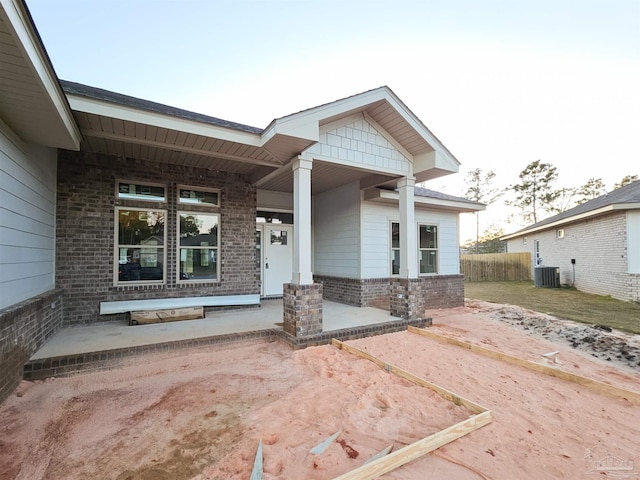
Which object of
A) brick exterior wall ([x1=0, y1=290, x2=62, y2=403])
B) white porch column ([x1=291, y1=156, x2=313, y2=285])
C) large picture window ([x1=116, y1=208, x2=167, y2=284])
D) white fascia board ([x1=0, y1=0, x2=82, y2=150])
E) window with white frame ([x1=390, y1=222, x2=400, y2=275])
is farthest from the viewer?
window with white frame ([x1=390, y1=222, x2=400, y2=275])

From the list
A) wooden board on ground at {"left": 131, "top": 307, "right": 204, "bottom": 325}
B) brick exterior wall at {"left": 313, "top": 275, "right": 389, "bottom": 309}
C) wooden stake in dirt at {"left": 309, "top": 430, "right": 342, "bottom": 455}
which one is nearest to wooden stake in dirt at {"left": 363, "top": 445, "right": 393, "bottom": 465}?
wooden stake in dirt at {"left": 309, "top": 430, "right": 342, "bottom": 455}

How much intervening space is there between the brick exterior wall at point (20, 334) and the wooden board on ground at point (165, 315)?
1.16m

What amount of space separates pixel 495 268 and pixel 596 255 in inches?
242

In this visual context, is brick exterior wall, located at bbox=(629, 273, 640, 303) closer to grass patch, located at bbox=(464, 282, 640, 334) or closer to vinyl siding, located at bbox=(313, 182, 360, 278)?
grass patch, located at bbox=(464, 282, 640, 334)

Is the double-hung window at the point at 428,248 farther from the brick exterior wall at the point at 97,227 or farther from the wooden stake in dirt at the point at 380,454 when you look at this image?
the wooden stake in dirt at the point at 380,454

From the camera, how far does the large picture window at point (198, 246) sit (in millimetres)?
6262

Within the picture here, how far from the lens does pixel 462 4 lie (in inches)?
293

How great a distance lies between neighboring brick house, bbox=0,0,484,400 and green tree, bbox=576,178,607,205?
85.0 ft

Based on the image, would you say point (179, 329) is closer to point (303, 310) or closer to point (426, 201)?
point (303, 310)

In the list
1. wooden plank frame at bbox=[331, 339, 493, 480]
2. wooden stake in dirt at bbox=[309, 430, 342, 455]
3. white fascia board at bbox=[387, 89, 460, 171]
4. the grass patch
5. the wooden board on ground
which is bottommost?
the grass patch

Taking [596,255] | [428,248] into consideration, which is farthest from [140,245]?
[596,255]

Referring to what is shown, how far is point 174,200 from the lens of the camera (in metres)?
6.14

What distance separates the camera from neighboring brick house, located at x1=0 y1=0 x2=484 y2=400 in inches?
126

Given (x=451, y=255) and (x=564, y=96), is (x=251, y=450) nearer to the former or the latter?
(x=451, y=255)
